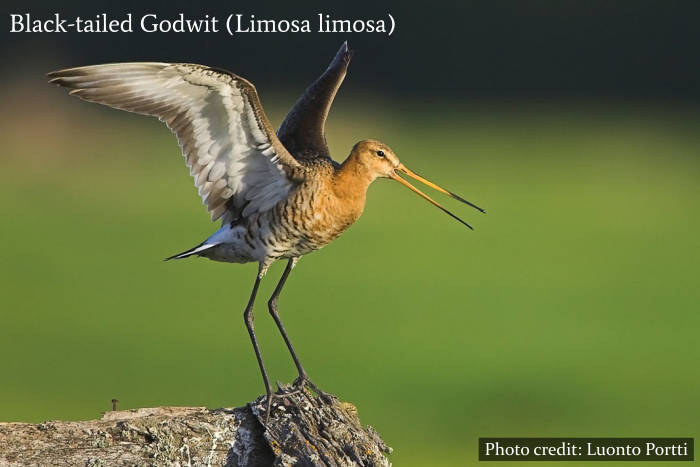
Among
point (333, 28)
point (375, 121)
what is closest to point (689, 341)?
point (375, 121)

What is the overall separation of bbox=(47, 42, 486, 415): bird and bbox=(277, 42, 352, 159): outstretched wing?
131 mm

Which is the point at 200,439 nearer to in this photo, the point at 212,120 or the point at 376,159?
the point at 212,120

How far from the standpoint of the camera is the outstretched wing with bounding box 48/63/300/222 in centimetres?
Result: 587

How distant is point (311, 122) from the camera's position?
287 inches

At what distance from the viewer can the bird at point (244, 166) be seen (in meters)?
5.93

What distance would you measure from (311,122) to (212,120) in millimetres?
1163

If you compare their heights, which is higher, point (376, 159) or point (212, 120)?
point (376, 159)

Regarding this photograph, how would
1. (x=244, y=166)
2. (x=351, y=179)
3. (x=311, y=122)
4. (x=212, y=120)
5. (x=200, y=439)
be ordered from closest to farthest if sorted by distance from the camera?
(x=200, y=439), (x=212, y=120), (x=244, y=166), (x=351, y=179), (x=311, y=122)

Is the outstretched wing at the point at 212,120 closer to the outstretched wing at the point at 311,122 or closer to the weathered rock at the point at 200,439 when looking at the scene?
the outstretched wing at the point at 311,122

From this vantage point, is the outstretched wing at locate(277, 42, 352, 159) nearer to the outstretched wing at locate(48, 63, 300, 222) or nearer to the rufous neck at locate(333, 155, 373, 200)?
the rufous neck at locate(333, 155, 373, 200)

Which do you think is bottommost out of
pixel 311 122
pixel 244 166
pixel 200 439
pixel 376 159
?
pixel 200 439

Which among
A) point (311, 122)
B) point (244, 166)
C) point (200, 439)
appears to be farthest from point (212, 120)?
point (200, 439)

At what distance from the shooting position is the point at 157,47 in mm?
22703

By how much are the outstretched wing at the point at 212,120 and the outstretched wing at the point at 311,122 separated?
0.52 meters
